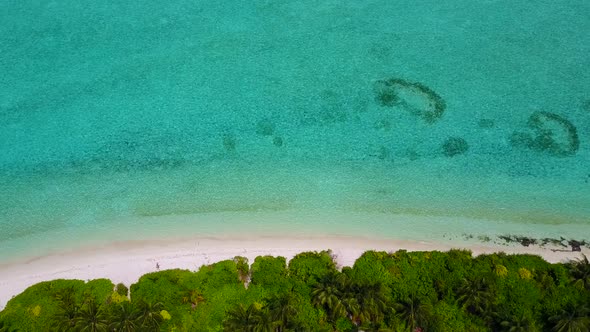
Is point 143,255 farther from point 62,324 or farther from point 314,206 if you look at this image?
point 314,206

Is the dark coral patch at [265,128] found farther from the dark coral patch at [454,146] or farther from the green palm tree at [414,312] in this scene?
the green palm tree at [414,312]

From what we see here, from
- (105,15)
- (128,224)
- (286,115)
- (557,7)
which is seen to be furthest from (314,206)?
(557,7)

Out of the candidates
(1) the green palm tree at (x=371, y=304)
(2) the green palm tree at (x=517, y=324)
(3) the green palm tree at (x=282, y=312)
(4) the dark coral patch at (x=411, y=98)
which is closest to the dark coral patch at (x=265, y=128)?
(4) the dark coral patch at (x=411, y=98)

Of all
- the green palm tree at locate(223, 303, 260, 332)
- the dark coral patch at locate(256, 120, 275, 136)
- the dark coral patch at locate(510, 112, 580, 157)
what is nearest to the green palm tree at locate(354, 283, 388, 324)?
the green palm tree at locate(223, 303, 260, 332)

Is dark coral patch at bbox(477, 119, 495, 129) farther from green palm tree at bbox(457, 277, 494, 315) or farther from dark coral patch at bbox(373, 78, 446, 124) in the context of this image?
green palm tree at bbox(457, 277, 494, 315)

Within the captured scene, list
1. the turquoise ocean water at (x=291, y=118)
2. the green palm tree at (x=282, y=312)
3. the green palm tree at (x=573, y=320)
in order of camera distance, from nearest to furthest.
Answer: the green palm tree at (x=573, y=320) → the green palm tree at (x=282, y=312) → the turquoise ocean water at (x=291, y=118)
